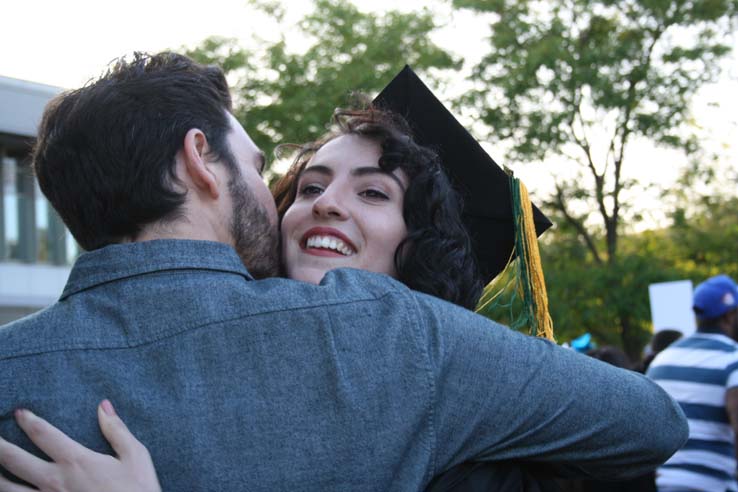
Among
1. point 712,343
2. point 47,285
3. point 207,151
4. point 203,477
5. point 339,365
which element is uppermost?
point 207,151

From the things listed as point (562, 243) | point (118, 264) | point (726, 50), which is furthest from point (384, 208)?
point (562, 243)

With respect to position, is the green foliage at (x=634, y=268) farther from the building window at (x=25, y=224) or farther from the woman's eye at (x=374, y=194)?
the woman's eye at (x=374, y=194)

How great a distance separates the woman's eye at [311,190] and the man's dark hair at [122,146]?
0.78 metres

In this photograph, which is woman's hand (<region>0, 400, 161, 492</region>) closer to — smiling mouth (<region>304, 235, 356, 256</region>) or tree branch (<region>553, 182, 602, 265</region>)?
smiling mouth (<region>304, 235, 356, 256</region>)

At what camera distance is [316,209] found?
100 inches

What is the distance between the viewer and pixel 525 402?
1724 mm

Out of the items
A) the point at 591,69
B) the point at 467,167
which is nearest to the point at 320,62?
the point at 591,69

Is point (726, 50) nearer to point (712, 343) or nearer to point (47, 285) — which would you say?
point (712, 343)

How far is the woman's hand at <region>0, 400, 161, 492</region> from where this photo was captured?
5.08 ft

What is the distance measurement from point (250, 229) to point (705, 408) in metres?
3.51

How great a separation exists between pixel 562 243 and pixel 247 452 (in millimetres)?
18117

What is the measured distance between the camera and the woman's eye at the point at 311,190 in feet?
8.90

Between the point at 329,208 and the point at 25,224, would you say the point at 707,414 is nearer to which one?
the point at 329,208

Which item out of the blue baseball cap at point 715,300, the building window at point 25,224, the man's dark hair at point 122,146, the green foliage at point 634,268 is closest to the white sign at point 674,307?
the blue baseball cap at point 715,300
